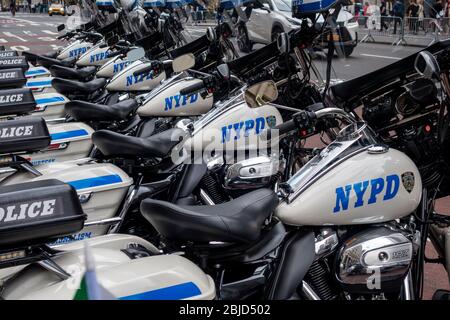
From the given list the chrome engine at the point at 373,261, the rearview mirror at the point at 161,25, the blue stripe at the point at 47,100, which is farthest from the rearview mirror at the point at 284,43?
the blue stripe at the point at 47,100

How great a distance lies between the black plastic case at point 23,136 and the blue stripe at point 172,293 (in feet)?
6.43

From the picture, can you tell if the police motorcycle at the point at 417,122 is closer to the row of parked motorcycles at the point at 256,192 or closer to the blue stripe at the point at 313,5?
the row of parked motorcycles at the point at 256,192

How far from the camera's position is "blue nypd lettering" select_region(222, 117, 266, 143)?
11.9 feet

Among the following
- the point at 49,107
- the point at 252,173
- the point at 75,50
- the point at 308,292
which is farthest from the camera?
the point at 75,50

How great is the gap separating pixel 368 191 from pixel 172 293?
98 centimetres

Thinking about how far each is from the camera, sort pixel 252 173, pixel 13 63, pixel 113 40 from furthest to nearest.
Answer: pixel 113 40, pixel 13 63, pixel 252 173

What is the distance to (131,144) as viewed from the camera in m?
3.35

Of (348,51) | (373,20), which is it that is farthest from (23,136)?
(373,20)

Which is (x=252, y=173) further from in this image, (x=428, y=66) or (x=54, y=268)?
(x=54, y=268)

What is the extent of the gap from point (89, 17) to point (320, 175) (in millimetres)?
9333

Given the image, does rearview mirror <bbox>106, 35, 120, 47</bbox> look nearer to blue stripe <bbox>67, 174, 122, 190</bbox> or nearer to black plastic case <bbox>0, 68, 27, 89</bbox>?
black plastic case <bbox>0, 68, 27, 89</bbox>

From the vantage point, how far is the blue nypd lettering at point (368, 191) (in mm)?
2252

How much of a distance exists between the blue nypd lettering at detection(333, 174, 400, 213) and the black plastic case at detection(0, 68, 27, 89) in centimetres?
467
